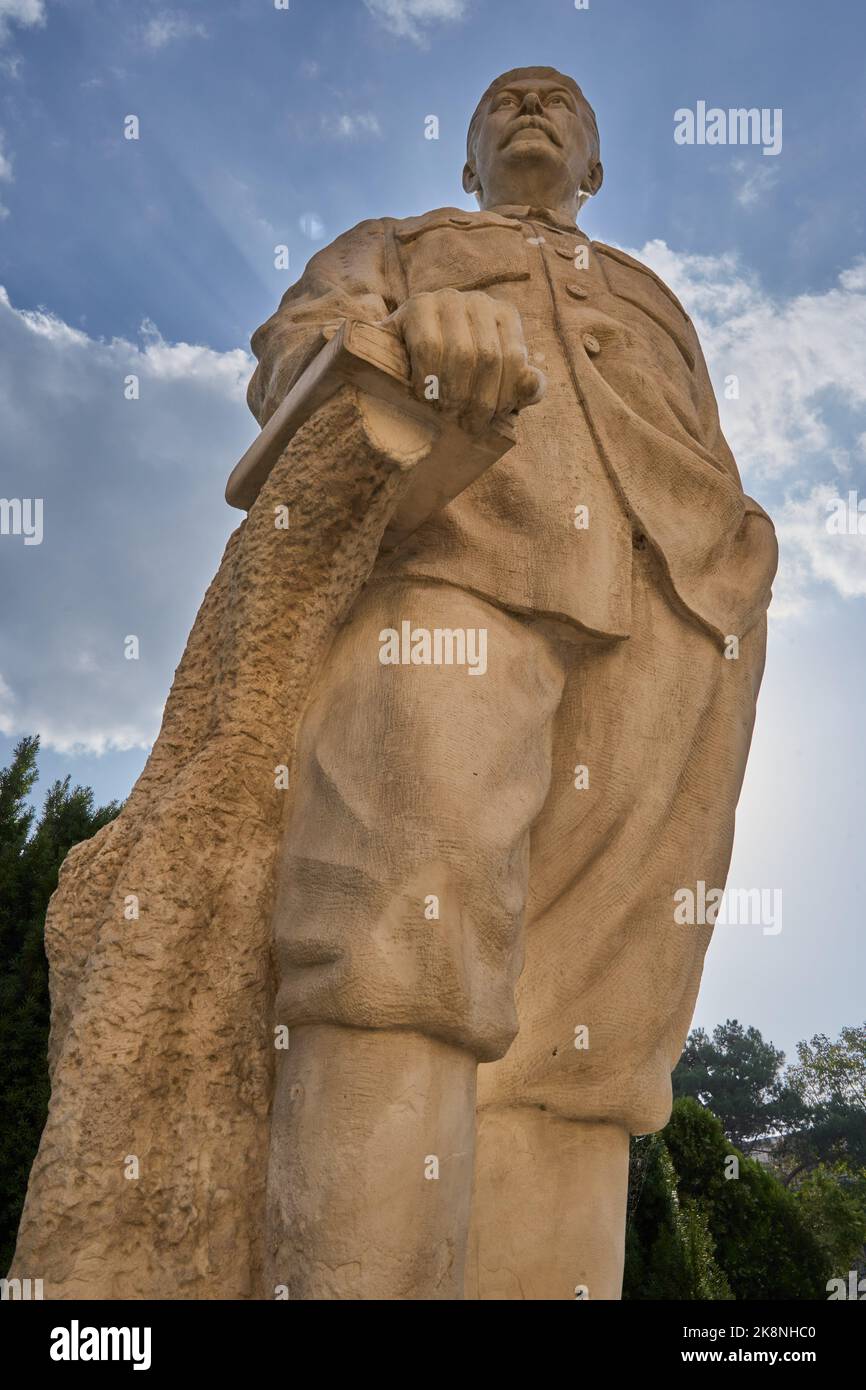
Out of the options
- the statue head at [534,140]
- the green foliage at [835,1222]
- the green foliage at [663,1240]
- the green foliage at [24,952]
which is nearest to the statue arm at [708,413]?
the statue head at [534,140]

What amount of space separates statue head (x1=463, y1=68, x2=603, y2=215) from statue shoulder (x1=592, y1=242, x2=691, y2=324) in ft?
1.11

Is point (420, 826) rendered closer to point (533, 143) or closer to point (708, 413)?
point (708, 413)

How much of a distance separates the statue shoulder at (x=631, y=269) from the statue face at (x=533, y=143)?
0.35 m

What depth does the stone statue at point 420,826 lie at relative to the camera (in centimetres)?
186

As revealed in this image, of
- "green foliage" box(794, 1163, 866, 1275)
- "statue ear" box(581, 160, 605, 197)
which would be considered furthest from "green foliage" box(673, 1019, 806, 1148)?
"statue ear" box(581, 160, 605, 197)

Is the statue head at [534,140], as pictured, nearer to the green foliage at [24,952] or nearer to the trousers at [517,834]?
the trousers at [517,834]

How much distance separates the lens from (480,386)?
200 centimetres

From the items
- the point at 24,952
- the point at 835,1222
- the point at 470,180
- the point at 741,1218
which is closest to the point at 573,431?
the point at 470,180

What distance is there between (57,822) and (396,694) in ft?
28.4

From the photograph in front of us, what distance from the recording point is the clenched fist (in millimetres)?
1973

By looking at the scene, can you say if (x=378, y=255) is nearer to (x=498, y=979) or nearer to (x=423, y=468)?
(x=423, y=468)

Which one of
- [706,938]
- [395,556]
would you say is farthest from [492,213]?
[706,938]

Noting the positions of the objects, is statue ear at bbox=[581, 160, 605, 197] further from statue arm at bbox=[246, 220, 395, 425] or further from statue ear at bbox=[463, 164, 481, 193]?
statue arm at bbox=[246, 220, 395, 425]

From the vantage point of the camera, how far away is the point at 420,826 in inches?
76.5
